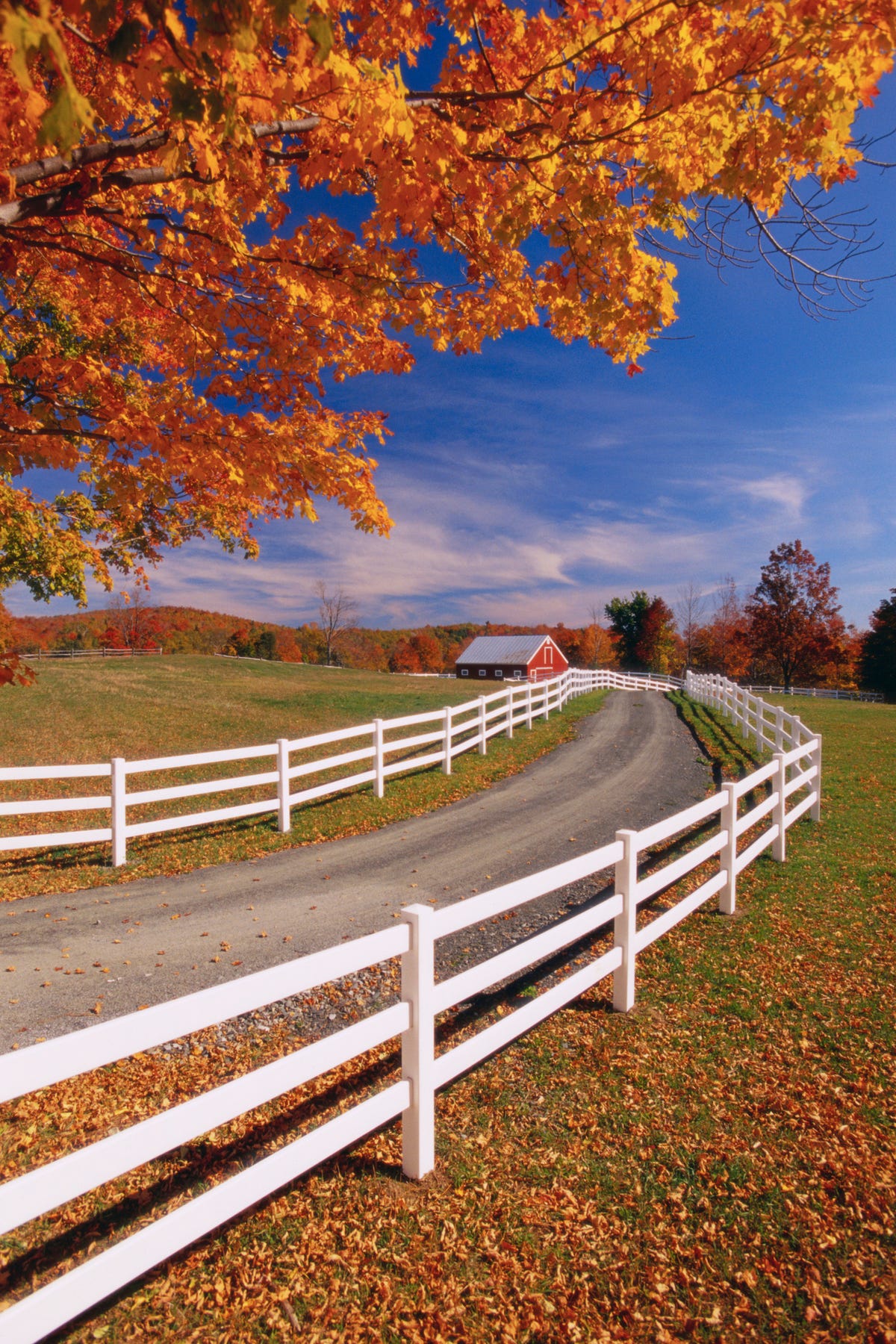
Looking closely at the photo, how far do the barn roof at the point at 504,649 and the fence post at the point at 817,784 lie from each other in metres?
51.3

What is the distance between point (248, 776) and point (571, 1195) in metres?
8.31

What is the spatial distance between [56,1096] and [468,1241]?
102 inches

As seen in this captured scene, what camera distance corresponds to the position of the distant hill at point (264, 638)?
79062 mm

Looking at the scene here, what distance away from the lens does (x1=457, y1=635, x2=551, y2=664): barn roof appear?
62.9 m

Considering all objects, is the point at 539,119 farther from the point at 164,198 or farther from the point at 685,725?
the point at 685,725

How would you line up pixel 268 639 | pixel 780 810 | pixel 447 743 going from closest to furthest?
pixel 780 810, pixel 447 743, pixel 268 639

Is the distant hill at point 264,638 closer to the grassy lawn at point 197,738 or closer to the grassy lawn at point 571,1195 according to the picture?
the grassy lawn at point 197,738

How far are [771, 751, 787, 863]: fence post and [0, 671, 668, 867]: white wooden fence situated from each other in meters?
5.85

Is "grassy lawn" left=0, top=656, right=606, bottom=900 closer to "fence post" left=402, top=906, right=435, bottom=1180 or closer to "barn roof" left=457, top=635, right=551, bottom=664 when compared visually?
"fence post" left=402, top=906, right=435, bottom=1180

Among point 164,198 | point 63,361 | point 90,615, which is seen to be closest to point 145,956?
point 63,361

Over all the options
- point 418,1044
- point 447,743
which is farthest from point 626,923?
point 447,743

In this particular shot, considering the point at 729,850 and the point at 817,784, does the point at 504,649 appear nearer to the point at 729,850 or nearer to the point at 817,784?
the point at 817,784

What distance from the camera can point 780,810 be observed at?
26.9ft

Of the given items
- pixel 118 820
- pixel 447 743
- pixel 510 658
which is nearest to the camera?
pixel 118 820
